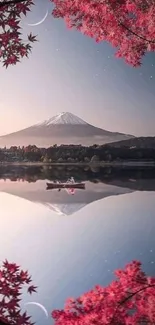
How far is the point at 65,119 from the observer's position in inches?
102

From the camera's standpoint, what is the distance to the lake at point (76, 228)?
2.48m

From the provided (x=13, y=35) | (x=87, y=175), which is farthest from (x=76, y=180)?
(x=13, y=35)

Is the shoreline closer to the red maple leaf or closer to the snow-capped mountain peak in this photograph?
the snow-capped mountain peak

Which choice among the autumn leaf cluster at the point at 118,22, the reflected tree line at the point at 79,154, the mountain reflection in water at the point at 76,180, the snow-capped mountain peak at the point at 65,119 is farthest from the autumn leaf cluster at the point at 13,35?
the mountain reflection in water at the point at 76,180

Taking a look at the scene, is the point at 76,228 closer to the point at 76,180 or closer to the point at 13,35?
the point at 76,180

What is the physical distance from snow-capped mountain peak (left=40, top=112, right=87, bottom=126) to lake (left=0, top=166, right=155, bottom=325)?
0.25 meters

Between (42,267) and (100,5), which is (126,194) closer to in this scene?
(42,267)

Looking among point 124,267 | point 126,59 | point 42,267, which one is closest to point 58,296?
point 42,267

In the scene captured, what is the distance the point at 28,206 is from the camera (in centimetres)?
→ 260

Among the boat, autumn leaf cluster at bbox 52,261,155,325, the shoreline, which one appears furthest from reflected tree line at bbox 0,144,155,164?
autumn leaf cluster at bbox 52,261,155,325

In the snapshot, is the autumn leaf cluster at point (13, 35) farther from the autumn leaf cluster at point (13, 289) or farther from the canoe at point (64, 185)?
the autumn leaf cluster at point (13, 289)

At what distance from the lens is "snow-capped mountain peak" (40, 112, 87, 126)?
2.57m

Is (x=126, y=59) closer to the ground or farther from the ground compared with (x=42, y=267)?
farther from the ground

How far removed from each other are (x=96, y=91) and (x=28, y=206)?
671 mm
